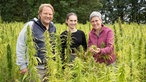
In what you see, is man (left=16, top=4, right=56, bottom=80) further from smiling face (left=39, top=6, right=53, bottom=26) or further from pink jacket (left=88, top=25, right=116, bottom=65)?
pink jacket (left=88, top=25, right=116, bottom=65)

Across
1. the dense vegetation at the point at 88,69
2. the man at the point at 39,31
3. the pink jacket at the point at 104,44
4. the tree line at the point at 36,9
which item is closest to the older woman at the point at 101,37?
the pink jacket at the point at 104,44

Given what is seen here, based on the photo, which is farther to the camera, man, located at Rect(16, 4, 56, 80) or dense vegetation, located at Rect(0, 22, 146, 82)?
man, located at Rect(16, 4, 56, 80)

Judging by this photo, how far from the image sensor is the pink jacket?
416cm

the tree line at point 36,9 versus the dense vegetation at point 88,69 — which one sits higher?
the tree line at point 36,9

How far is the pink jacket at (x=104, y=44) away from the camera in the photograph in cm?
416

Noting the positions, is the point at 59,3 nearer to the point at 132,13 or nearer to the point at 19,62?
the point at 132,13

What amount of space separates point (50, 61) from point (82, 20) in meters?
26.8

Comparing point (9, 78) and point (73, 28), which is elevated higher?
point (73, 28)

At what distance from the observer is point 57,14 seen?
90.2 ft

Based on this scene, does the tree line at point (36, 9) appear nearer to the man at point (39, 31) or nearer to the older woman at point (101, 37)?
the older woman at point (101, 37)

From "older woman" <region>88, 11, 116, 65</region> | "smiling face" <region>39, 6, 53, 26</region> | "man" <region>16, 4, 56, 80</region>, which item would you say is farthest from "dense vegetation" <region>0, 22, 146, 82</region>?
"smiling face" <region>39, 6, 53, 26</region>

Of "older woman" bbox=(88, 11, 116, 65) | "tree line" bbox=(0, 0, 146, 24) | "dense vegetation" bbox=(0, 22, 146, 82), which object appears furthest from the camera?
"tree line" bbox=(0, 0, 146, 24)

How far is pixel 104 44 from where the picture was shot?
4.42 metres

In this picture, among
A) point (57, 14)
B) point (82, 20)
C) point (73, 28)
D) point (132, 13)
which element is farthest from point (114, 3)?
point (73, 28)
